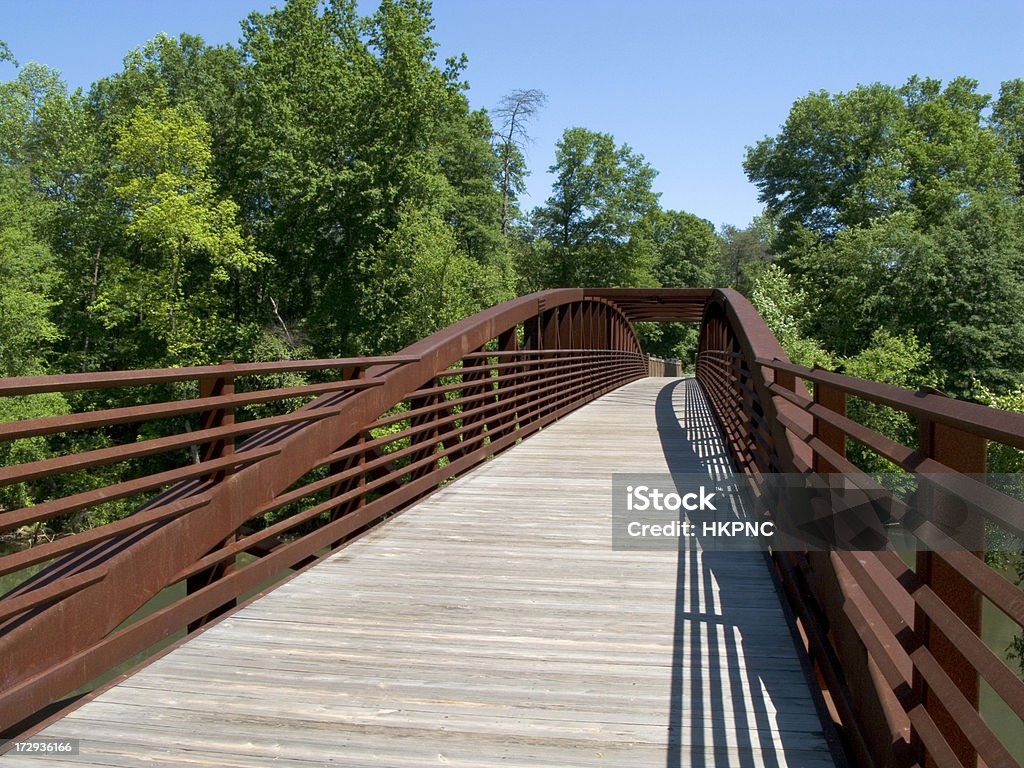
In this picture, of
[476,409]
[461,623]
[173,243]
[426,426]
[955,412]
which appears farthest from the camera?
[173,243]

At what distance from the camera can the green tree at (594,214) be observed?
50.8 metres

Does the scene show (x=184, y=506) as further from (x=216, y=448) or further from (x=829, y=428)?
(x=829, y=428)

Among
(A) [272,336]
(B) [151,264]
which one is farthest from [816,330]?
(B) [151,264]

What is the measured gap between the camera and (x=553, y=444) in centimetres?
1127

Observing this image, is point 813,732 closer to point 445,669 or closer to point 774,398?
point 445,669

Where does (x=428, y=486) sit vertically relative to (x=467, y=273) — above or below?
below

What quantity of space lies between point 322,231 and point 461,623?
32.0 metres

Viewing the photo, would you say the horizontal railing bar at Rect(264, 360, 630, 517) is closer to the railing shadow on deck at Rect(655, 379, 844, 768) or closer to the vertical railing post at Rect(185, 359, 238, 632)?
the vertical railing post at Rect(185, 359, 238, 632)

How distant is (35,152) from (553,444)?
42.6 m

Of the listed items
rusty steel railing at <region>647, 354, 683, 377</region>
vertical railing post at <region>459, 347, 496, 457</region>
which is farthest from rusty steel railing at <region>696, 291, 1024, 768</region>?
rusty steel railing at <region>647, 354, 683, 377</region>

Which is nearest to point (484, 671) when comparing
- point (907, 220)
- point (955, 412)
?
point (955, 412)

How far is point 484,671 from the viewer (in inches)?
140

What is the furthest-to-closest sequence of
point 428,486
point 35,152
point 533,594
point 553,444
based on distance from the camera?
point 35,152 → point 553,444 → point 428,486 → point 533,594

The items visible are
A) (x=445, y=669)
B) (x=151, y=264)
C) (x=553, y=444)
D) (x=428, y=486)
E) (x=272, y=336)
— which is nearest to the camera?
(x=445, y=669)
